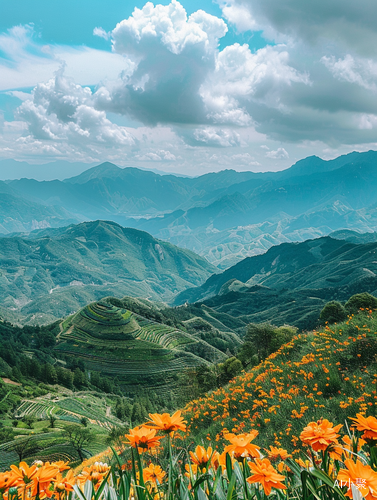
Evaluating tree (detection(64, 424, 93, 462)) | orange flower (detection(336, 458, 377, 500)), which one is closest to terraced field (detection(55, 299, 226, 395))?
tree (detection(64, 424, 93, 462))

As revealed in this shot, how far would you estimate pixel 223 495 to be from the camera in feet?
7.31

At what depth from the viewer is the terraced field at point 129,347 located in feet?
354

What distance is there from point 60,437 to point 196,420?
4297 centimetres

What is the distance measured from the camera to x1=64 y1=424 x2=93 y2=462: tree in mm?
40144

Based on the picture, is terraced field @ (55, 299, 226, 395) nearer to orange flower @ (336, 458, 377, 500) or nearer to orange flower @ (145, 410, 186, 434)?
orange flower @ (145, 410, 186, 434)

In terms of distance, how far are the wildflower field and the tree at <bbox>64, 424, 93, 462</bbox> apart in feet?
128

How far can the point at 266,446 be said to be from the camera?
640cm

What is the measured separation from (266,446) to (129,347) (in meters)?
119

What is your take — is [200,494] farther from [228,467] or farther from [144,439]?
[144,439]

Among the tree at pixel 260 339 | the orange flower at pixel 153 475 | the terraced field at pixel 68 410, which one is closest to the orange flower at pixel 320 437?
the orange flower at pixel 153 475

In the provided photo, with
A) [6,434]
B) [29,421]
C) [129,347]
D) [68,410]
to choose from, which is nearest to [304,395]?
[6,434]

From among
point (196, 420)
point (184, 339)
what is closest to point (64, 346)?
point (184, 339)

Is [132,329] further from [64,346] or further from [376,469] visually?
[376,469]

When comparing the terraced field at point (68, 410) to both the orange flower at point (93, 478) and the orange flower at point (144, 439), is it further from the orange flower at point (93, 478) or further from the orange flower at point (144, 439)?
the orange flower at point (144, 439)
